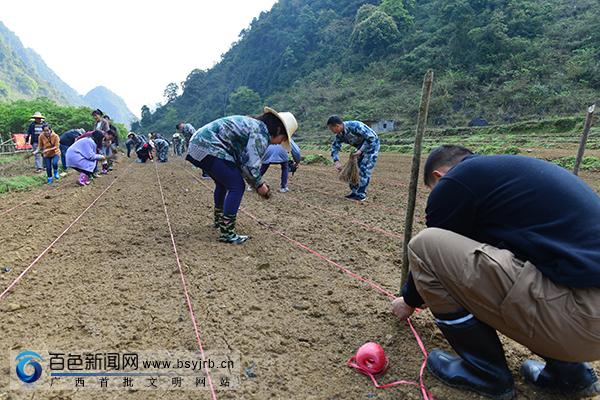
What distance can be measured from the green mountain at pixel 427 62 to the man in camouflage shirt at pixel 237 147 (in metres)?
32.2

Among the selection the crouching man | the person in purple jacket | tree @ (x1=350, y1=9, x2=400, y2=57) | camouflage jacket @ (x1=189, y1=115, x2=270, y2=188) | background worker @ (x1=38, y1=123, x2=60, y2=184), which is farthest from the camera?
tree @ (x1=350, y1=9, x2=400, y2=57)

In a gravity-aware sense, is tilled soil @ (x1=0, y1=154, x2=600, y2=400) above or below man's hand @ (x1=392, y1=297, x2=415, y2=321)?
below

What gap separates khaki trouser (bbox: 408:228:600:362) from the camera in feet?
4.89

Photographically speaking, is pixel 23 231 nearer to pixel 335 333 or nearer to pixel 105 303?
pixel 105 303

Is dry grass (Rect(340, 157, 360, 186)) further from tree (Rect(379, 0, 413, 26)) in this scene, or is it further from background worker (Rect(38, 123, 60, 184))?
tree (Rect(379, 0, 413, 26))

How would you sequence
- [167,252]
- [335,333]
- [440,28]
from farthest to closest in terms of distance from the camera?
[440,28] < [167,252] < [335,333]

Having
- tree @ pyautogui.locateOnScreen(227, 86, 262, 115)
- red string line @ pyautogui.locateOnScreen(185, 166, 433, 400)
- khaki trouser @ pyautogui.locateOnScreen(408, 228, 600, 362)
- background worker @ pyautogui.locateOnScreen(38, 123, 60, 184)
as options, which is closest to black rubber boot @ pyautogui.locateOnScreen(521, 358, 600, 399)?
khaki trouser @ pyautogui.locateOnScreen(408, 228, 600, 362)

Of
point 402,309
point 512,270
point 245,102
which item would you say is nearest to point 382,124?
point 245,102

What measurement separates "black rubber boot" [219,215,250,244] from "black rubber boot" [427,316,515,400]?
267 centimetres

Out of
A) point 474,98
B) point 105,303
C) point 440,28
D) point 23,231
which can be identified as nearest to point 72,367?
point 105,303

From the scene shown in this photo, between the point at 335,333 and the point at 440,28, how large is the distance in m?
58.3

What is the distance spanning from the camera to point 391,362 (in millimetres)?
2098

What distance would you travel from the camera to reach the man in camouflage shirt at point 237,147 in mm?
3736

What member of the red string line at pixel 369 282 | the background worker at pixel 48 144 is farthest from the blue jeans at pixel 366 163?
the background worker at pixel 48 144
